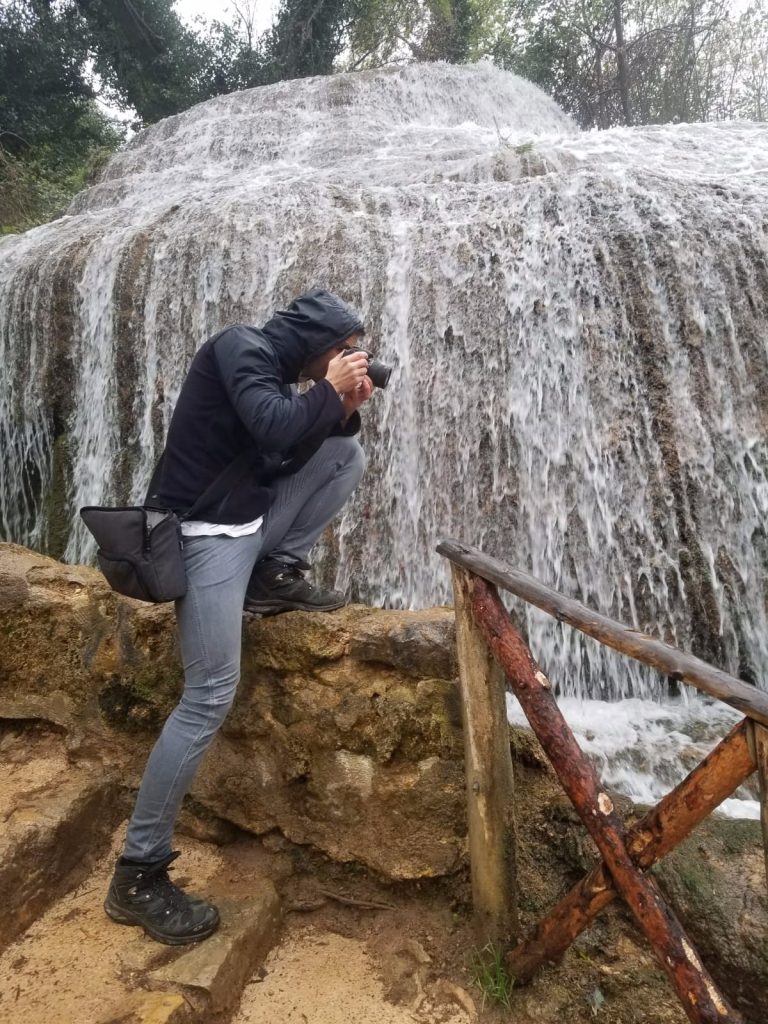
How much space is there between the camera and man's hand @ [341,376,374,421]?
95.5 inches

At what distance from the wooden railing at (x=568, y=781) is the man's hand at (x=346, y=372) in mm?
668

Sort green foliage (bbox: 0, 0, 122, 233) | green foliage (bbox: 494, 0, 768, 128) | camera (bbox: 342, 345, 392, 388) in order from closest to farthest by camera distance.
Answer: camera (bbox: 342, 345, 392, 388) < green foliage (bbox: 0, 0, 122, 233) < green foliage (bbox: 494, 0, 768, 128)

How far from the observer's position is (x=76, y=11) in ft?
50.9

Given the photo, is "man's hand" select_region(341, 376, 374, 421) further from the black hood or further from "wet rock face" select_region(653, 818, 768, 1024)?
"wet rock face" select_region(653, 818, 768, 1024)

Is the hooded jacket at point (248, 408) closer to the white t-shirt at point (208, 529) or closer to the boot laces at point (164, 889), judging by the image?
the white t-shirt at point (208, 529)

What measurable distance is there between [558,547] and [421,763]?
8.37 feet

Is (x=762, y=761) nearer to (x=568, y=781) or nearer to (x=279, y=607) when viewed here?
(x=568, y=781)

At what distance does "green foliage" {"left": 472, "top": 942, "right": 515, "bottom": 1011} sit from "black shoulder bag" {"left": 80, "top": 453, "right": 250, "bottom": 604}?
1622 millimetres

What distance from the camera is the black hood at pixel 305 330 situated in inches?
Answer: 89.6

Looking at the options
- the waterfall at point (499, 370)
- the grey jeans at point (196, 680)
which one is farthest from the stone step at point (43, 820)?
the waterfall at point (499, 370)

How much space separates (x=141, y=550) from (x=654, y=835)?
164 centimetres

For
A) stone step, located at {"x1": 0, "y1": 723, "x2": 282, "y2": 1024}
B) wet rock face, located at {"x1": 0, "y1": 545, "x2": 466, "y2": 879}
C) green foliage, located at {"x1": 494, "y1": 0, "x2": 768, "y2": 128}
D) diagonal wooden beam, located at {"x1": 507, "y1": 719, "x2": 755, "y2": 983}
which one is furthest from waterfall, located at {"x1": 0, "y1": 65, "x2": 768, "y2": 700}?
green foliage, located at {"x1": 494, "y1": 0, "x2": 768, "y2": 128}

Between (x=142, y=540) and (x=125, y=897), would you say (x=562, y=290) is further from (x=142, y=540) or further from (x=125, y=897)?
(x=125, y=897)

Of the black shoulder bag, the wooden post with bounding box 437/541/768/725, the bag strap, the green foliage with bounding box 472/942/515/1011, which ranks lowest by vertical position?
the green foliage with bounding box 472/942/515/1011
